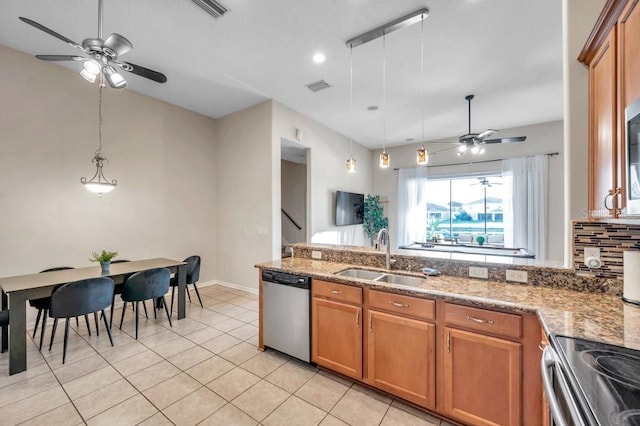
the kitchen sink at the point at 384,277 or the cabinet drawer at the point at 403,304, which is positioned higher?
the kitchen sink at the point at 384,277

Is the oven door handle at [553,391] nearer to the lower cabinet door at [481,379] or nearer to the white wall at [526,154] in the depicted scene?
the lower cabinet door at [481,379]

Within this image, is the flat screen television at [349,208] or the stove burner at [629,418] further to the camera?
the flat screen television at [349,208]

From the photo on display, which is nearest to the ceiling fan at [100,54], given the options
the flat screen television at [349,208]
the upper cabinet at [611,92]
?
the upper cabinet at [611,92]

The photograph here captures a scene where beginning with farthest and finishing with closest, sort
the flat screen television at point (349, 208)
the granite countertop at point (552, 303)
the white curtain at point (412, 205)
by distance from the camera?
the white curtain at point (412, 205), the flat screen television at point (349, 208), the granite countertop at point (552, 303)

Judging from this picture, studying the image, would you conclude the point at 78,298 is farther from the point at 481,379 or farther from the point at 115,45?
the point at 481,379

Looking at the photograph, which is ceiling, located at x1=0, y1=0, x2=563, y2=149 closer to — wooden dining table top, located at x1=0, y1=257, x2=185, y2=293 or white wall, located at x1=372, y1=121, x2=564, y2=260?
white wall, located at x1=372, y1=121, x2=564, y2=260

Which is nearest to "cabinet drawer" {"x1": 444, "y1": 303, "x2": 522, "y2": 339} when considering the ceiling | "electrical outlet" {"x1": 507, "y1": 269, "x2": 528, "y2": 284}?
"electrical outlet" {"x1": 507, "y1": 269, "x2": 528, "y2": 284}

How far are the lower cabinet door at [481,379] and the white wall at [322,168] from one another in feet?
11.1

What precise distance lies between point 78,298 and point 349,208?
4.93m

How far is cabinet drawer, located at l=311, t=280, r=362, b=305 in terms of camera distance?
213 cm

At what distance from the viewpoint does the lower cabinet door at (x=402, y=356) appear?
1.81 m

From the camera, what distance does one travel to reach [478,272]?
84.7 inches

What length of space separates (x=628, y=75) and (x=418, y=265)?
1.73 m

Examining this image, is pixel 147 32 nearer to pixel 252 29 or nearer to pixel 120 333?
pixel 252 29
